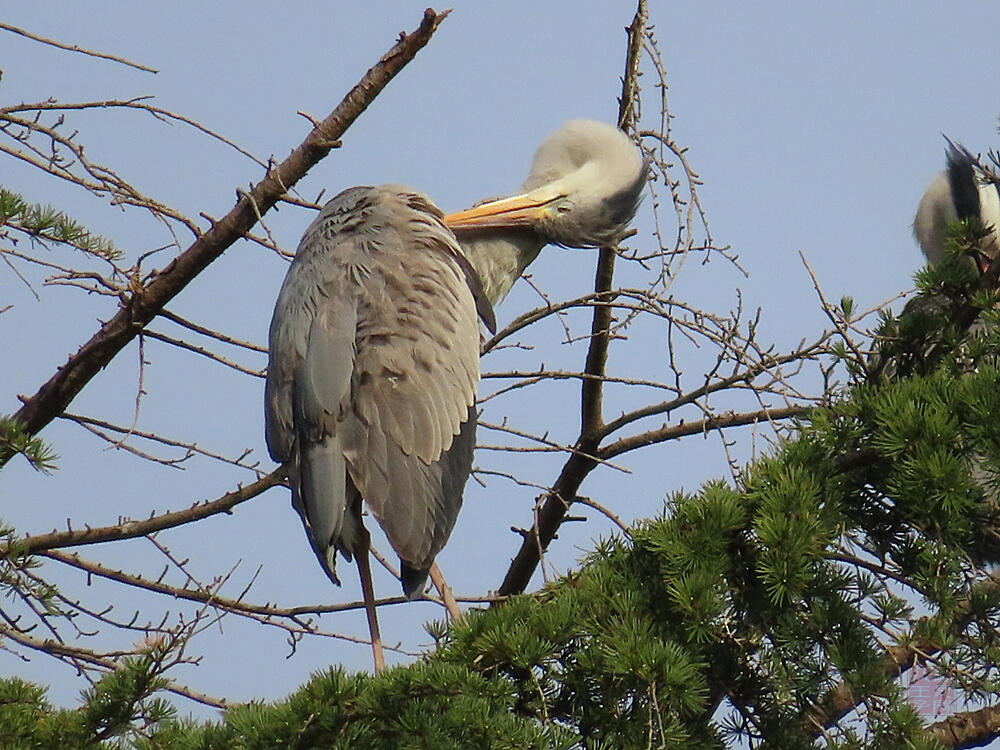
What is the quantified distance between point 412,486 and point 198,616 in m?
0.79

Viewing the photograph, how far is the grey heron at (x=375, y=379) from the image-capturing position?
4359mm

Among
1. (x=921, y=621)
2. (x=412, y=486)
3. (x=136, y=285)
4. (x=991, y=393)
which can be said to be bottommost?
(x=921, y=621)

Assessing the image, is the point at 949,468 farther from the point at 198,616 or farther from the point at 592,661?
the point at 198,616

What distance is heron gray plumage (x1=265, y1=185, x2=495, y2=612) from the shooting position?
4352 millimetres

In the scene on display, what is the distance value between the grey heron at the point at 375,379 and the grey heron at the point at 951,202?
126 inches

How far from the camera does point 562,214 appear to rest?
615cm

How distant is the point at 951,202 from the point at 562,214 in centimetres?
311

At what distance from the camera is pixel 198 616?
4.10 m

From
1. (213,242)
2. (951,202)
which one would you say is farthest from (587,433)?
(951,202)

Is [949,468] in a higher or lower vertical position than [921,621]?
higher

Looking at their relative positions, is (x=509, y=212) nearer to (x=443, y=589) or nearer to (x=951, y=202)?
(x=443, y=589)

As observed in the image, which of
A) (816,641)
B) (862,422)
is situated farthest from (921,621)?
(862,422)

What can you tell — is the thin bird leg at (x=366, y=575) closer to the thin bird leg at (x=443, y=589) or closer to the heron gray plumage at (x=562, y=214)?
the thin bird leg at (x=443, y=589)

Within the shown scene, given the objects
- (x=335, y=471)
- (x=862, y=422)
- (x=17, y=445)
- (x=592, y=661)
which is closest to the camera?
(x=592, y=661)
